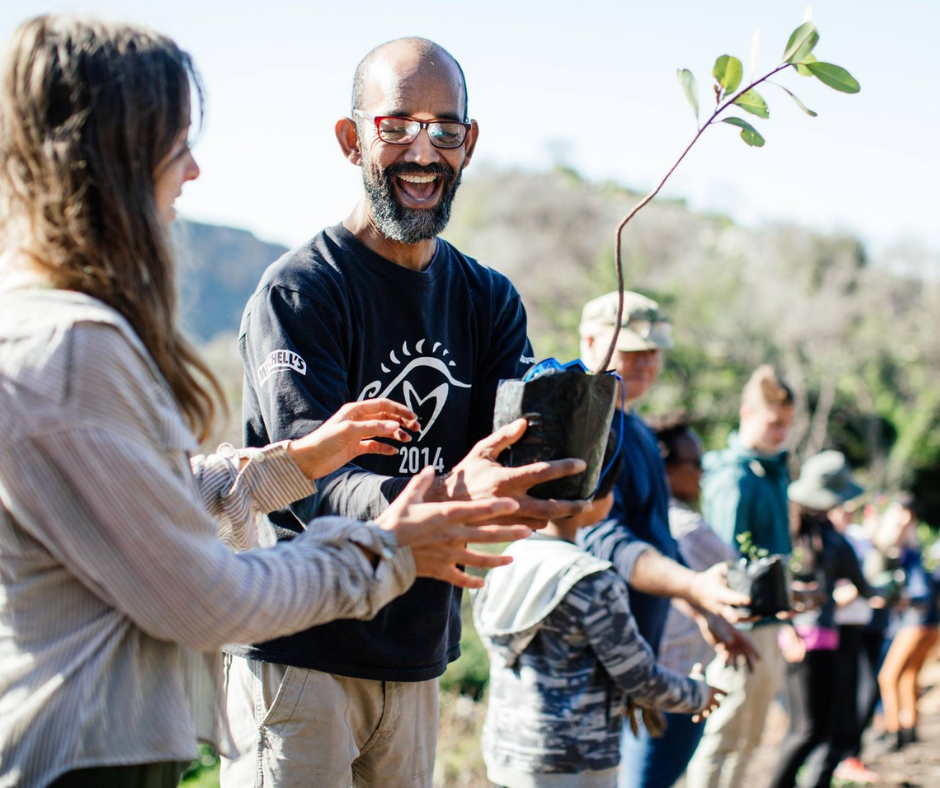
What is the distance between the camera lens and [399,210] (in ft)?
7.68

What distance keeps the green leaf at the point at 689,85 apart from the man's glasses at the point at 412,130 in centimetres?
58

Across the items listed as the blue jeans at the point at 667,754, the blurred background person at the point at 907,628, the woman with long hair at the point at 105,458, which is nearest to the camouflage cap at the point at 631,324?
the blue jeans at the point at 667,754

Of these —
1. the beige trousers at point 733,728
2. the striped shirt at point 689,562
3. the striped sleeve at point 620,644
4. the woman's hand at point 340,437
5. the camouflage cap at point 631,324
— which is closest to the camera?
the woman's hand at point 340,437

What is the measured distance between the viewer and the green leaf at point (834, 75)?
1.99 metres

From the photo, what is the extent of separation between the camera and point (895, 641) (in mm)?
7645

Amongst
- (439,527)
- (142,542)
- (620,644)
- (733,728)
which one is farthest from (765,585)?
(142,542)

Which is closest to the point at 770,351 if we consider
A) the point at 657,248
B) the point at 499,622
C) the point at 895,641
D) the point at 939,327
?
the point at 939,327

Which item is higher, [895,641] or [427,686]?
[427,686]

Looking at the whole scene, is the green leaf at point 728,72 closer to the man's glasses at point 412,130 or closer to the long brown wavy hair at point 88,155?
the man's glasses at point 412,130

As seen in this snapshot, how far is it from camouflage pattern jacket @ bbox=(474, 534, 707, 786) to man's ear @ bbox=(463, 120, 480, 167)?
1.26m

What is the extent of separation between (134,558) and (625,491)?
2.52 metres

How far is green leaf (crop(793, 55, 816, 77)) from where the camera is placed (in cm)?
198

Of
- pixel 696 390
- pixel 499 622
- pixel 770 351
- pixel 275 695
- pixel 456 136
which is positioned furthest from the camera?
pixel 770 351

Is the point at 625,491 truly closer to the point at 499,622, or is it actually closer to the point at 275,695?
the point at 499,622
